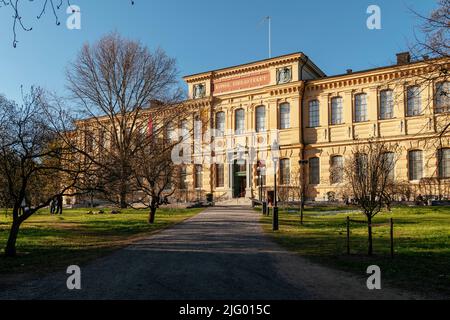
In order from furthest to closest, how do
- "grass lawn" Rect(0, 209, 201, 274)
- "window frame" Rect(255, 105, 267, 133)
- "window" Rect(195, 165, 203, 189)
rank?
1. "window" Rect(195, 165, 203, 189)
2. "window frame" Rect(255, 105, 267, 133)
3. "grass lawn" Rect(0, 209, 201, 274)

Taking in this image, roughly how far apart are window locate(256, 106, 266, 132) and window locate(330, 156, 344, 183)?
333 inches

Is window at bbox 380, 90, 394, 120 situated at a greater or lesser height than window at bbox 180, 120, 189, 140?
greater

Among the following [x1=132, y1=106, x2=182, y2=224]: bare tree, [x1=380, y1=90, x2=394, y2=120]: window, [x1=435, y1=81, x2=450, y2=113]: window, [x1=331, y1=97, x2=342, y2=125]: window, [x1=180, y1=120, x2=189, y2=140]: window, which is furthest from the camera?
[x1=331, y1=97, x2=342, y2=125]: window

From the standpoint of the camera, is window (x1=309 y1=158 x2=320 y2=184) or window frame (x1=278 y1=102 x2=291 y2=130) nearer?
window (x1=309 y1=158 x2=320 y2=184)

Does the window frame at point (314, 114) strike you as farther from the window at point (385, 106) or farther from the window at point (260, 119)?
the window at point (385, 106)

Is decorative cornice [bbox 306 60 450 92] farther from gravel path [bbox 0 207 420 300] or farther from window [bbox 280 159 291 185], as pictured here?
gravel path [bbox 0 207 420 300]

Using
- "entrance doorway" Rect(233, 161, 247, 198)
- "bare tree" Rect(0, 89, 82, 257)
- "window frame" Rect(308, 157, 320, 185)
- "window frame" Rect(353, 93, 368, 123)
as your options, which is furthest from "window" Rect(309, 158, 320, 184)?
"bare tree" Rect(0, 89, 82, 257)

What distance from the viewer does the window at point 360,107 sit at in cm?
4047

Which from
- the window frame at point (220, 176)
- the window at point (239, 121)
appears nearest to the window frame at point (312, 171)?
the window at point (239, 121)

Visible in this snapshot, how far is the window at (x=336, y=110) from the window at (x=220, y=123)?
40.8 feet

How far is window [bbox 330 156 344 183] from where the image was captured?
121 feet

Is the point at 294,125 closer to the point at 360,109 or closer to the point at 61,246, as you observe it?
the point at 360,109

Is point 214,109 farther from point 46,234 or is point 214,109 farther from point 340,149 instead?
point 46,234
